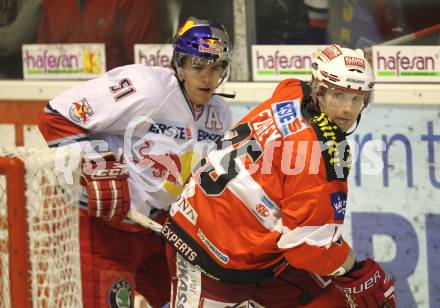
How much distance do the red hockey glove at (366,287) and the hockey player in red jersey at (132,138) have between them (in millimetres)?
798

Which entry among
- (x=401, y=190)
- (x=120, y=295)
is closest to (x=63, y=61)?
(x=120, y=295)

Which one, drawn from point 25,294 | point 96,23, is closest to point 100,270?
point 25,294

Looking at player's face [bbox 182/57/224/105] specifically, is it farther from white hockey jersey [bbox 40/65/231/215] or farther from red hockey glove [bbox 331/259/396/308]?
red hockey glove [bbox 331/259/396/308]

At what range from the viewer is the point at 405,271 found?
4.40 meters

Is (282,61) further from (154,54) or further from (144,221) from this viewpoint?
(144,221)

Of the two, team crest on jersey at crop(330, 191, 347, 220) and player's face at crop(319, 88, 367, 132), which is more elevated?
player's face at crop(319, 88, 367, 132)

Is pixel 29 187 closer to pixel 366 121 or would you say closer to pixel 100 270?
pixel 100 270

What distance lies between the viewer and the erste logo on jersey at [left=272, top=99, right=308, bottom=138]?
10.9 feet

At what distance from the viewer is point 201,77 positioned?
3.92 meters

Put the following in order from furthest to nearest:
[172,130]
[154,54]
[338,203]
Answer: [154,54] < [172,130] < [338,203]

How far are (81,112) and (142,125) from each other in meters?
0.22

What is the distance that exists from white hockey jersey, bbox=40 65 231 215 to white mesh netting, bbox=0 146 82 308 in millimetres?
426

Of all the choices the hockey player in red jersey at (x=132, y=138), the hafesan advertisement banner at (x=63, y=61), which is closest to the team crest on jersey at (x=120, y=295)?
the hockey player in red jersey at (x=132, y=138)

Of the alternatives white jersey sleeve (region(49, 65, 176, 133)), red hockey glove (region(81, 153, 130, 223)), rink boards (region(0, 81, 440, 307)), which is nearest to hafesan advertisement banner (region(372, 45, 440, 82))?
rink boards (region(0, 81, 440, 307))
